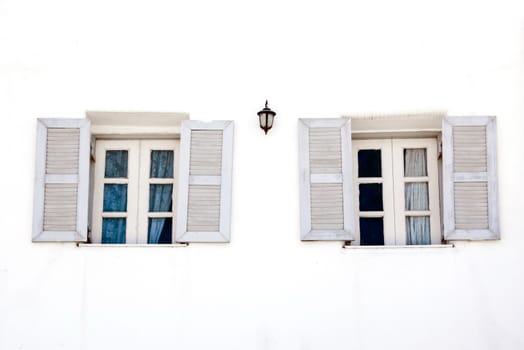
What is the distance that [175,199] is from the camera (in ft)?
27.9

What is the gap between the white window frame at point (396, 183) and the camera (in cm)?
840

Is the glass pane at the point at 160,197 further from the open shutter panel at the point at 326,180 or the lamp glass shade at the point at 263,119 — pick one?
the open shutter panel at the point at 326,180

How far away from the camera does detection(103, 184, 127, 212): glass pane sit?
27.9 feet

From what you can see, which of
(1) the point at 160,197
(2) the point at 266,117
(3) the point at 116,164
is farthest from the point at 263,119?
(3) the point at 116,164

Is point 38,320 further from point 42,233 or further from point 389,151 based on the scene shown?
point 389,151

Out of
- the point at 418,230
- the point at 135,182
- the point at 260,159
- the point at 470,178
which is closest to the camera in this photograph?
the point at 470,178

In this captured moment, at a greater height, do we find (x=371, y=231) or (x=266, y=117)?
(x=266, y=117)

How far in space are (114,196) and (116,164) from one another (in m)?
0.29

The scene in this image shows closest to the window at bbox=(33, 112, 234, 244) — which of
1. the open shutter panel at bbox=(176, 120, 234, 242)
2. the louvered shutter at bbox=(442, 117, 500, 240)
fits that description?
the open shutter panel at bbox=(176, 120, 234, 242)

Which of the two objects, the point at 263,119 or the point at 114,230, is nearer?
the point at 263,119

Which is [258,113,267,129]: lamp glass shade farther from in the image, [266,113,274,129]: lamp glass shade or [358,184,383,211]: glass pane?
[358,184,383,211]: glass pane

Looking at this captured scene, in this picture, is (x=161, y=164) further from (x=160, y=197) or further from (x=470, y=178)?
(x=470, y=178)

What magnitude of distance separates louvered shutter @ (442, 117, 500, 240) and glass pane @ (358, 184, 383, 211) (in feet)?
2.00

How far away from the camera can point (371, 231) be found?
842 centimetres
